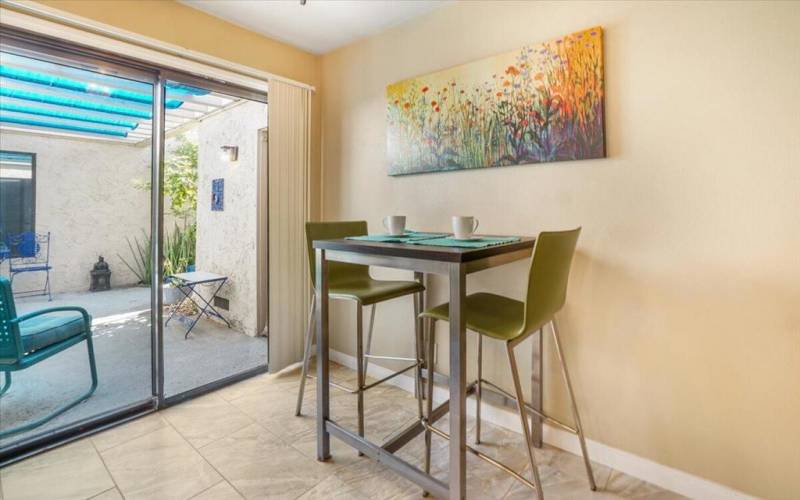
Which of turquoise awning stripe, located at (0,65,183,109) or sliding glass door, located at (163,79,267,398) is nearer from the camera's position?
turquoise awning stripe, located at (0,65,183,109)

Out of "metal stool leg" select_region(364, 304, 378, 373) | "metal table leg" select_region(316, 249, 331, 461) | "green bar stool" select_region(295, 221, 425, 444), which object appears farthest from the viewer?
"metal stool leg" select_region(364, 304, 378, 373)

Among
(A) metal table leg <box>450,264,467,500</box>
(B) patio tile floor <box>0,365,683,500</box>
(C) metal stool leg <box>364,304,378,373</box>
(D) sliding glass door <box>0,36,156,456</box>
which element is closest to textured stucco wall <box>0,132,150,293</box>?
(D) sliding glass door <box>0,36,156,456</box>

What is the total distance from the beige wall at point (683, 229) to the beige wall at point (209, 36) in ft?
4.84

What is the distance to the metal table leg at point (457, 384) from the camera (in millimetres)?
1223

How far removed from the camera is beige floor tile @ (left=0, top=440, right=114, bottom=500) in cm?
156

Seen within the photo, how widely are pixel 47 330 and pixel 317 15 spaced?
7.95ft

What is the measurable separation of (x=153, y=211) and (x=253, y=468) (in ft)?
5.26

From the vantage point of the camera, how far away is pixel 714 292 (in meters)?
1.50

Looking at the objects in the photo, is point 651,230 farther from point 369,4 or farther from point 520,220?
point 369,4

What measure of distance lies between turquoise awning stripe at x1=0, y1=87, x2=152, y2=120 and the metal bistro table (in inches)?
64.0

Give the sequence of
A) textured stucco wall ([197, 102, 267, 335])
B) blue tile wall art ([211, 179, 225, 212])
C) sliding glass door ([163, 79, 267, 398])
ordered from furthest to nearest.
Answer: blue tile wall art ([211, 179, 225, 212]), textured stucco wall ([197, 102, 267, 335]), sliding glass door ([163, 79, 267, 398])

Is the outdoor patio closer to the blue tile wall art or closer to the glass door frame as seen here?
the glass door frame

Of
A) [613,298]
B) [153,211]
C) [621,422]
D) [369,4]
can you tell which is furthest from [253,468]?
[369,4]

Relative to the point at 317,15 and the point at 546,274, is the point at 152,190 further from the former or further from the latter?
the point at 546,274
